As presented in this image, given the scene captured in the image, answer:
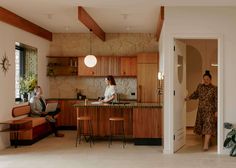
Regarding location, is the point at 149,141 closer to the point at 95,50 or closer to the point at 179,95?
the point at 179,95

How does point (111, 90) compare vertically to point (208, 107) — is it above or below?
above

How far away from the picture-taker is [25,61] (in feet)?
28.7

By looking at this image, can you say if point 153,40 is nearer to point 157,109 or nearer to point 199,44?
point 199,44

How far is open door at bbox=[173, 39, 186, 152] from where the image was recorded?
6289 millimetres

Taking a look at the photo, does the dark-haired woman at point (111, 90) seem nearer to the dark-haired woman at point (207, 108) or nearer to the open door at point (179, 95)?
the open door at point (179, 95)

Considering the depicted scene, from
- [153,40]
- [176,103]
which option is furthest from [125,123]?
[153,40]

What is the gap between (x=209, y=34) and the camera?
6.07 m

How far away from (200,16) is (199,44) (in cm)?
304

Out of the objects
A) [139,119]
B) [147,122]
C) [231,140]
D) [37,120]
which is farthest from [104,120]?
[231,140]

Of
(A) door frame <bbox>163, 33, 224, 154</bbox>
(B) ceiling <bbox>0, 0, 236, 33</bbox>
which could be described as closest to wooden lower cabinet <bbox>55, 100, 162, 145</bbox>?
(A) door frame <bbox>163, 33, 224, 154</bbox>

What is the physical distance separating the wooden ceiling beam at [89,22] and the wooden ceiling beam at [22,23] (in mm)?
1554

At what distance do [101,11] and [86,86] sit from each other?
138 inches

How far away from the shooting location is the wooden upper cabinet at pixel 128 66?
9344 millimetres

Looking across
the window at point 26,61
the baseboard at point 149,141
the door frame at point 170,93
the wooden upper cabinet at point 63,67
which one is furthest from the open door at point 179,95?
the window at point 26,61
